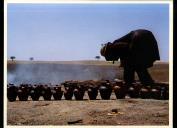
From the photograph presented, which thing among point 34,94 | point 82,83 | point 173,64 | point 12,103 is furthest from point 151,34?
point 12,103

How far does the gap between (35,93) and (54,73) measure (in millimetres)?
161

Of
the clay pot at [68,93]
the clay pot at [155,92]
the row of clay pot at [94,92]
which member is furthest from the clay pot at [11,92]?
the clay pot at [155,92]

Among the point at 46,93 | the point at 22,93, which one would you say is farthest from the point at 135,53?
the point at 22,93

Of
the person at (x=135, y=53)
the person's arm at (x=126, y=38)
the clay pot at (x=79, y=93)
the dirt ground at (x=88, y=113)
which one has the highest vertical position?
the person's arm at (x=126, y=38)

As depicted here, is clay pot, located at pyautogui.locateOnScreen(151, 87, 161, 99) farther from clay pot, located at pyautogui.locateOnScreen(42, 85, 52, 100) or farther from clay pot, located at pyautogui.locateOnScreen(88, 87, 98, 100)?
clay pot, located at pyautogui.locateOnScreen(42, 85, 52, 100)

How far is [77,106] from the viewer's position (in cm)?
211

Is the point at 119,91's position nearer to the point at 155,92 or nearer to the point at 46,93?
the point at 155,92

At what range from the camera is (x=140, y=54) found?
214 cm

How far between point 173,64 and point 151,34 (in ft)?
0.68

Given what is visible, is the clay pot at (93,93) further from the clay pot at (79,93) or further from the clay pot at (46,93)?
the clay pot at (46,93)

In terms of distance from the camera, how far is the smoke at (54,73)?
2.09 metres

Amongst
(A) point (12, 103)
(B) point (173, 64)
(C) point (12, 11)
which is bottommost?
(A) point (12, 103)

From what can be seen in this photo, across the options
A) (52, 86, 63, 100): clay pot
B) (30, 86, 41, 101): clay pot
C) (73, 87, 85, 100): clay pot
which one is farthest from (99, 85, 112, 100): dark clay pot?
(30, 86, 41, 101): clay pot

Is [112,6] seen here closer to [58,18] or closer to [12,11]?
[58,18]
